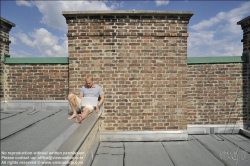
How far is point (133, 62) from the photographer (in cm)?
454

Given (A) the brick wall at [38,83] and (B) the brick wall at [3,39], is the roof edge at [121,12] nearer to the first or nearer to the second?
(A) the brick wall at [38,83]

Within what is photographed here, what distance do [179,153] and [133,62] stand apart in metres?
2.61

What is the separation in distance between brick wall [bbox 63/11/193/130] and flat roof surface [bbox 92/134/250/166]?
56cm

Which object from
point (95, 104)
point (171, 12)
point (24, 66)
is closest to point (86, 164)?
point (95, 104)

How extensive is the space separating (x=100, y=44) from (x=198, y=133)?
4145 millimetres

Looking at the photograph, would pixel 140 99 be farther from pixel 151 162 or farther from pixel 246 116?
pixel 246 116

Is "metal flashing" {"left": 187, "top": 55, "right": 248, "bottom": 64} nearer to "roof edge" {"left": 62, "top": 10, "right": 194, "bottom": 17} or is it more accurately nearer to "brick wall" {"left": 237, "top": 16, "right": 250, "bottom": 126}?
A: "brick wall" {"left": 237, "top": 16, "right": 250, "bottom": 126}

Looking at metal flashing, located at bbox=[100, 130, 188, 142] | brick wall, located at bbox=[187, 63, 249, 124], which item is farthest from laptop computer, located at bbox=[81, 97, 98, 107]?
brick wall, located at bbox=[187, 63, 249, 124]

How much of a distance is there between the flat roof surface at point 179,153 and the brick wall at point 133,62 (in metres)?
0.56

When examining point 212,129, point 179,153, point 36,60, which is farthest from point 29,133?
point 212,129

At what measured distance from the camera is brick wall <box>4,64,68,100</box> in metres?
4.77

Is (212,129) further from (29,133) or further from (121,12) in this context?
(29,133)

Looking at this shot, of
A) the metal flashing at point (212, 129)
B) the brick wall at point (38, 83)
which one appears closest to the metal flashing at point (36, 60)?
the brick wall at point (38, 83)

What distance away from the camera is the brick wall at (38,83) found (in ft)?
15.6
